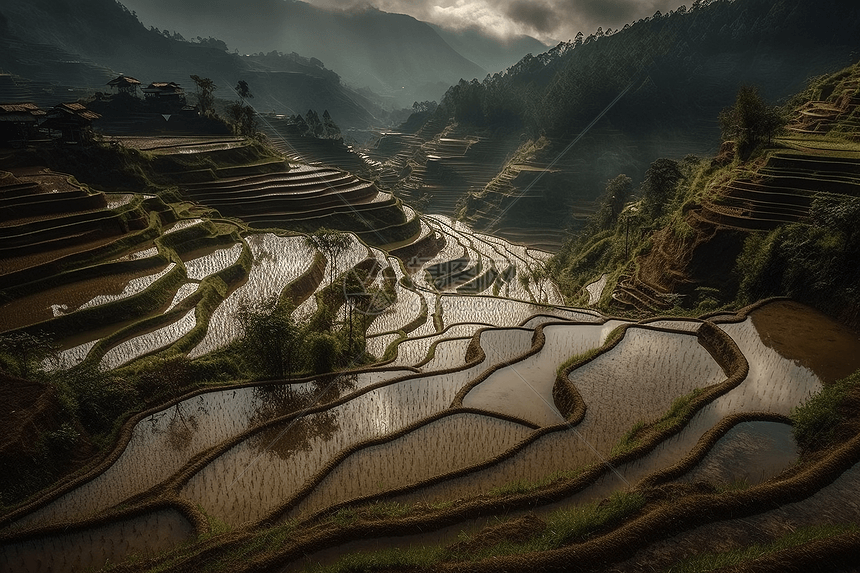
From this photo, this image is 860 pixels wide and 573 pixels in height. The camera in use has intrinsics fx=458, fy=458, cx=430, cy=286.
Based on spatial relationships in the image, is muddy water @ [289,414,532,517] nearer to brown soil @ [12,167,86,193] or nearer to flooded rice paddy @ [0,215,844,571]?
flooded rice paddy @ [0,215,844,571]

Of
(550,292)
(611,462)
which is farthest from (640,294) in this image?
(611,462)

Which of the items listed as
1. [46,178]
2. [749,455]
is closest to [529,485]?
[749,455]

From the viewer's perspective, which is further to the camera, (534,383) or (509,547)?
(534,383)

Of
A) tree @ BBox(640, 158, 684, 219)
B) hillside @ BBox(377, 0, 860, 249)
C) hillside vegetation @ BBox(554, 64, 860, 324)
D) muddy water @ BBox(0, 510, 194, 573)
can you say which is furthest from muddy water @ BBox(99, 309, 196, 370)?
hillside @ BBox(377, 0, 860, 249)

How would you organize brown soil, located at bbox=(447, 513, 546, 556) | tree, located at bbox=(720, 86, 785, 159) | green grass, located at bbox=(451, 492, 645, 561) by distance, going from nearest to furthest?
green grass, located at bbox=(451, 492, 645, 561) < brown soil, located at bbox=(447, 513, 546, 556) < tree, located at bbox=(720, 86, 785, 159)

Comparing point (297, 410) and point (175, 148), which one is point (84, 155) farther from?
point (297, 410)

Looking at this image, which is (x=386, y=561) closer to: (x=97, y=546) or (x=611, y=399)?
(x=97, y=546)

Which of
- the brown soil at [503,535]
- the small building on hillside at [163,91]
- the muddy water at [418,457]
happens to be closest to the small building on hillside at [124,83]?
the small building on hillside at [163,91]

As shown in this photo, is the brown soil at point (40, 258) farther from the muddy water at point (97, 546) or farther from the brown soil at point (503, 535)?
the brown soil at point (503, 535)
